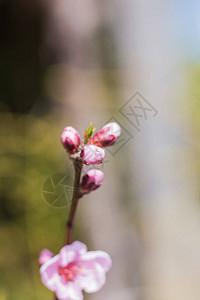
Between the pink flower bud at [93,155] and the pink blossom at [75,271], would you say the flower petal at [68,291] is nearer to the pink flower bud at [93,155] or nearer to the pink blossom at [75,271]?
the pink blossom at [75,271]

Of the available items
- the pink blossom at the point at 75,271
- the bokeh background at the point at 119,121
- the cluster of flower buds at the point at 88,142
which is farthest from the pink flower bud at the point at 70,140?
the bokeh background at the point at 119,121

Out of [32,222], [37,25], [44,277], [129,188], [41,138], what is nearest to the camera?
[44,277]

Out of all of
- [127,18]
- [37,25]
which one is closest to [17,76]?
[37,25]

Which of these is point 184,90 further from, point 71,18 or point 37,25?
point 37,25

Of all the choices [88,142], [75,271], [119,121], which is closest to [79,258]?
[75,271]

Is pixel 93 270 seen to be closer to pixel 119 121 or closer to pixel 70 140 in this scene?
pixel 70 140

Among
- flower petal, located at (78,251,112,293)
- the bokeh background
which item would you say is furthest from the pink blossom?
the bokeh background
